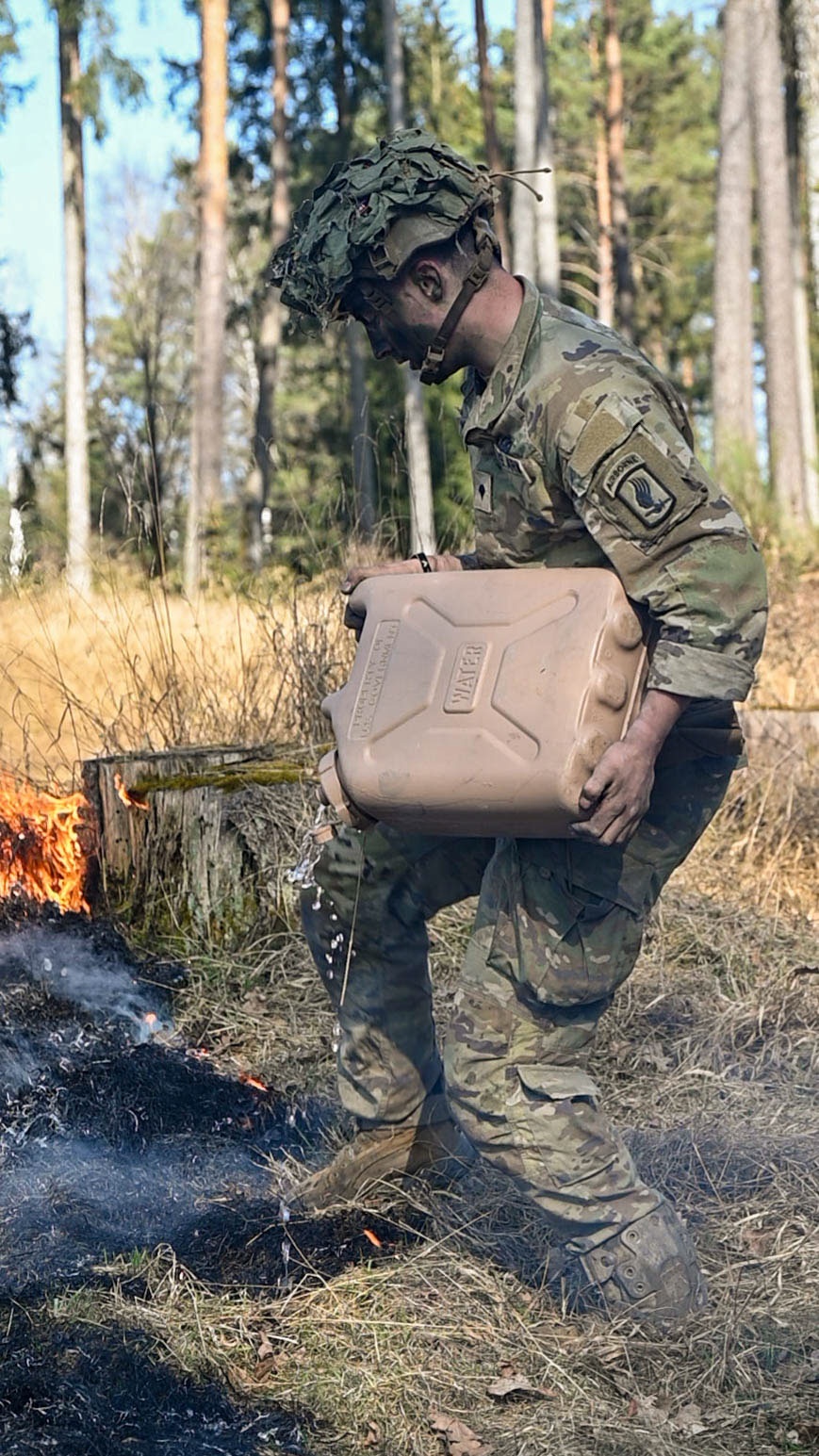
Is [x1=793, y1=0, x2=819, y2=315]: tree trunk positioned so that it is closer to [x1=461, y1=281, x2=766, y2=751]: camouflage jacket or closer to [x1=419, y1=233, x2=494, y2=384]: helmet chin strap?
[x1=419, y1=233, x2=494, y2=384]: helmet chin strap

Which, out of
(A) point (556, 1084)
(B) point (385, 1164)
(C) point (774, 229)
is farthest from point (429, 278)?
(C) point (774, 229)

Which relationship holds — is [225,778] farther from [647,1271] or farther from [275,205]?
[275,205]

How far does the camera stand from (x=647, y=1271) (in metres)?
2.93

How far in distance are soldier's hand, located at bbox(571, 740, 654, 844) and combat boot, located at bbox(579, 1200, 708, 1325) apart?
83 cm

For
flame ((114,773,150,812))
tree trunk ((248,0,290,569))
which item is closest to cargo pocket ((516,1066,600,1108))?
flame ((114,773,150,812))

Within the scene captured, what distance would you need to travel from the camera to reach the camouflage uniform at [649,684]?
2676 mm

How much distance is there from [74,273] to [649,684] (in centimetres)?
1870

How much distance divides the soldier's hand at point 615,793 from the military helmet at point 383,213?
104 centimetres

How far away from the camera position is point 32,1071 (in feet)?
14.4

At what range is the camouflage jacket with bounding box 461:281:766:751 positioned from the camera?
266 cm

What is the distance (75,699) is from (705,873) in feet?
8.70

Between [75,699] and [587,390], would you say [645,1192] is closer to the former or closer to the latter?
[587,390]

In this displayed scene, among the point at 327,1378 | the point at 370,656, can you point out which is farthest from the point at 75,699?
the point at 327,1378

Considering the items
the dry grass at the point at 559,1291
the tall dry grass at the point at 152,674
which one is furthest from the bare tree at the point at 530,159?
the dry grass at the point at 559,1291
